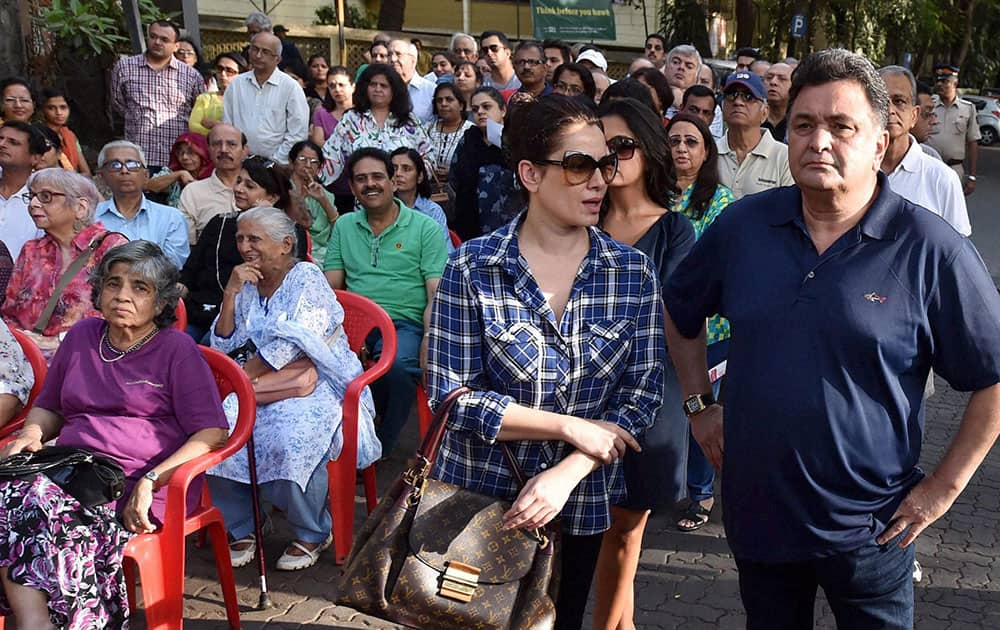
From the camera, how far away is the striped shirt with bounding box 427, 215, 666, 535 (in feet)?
8.48

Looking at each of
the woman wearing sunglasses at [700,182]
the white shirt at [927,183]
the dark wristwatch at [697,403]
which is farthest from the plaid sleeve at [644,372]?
the white shirt at [927,183]

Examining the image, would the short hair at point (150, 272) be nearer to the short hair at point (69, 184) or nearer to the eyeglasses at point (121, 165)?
the short hair at point (69, 184)

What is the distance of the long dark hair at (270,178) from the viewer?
588 centimetres

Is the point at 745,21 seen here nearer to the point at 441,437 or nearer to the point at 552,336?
the point at 552,336

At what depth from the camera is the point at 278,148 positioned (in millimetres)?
8734

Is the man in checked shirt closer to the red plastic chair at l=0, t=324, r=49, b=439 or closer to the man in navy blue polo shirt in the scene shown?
the red plastic chair at l=0, t=324, r=49, b=439

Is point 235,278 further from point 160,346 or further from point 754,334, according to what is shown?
point 754,334

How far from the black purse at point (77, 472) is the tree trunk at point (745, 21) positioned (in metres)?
20.4

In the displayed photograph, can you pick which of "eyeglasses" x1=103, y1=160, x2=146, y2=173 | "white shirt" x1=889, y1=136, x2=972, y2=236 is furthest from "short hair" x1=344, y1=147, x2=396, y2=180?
"white shirt" x1=889, y1=136, x2=972, y2=236

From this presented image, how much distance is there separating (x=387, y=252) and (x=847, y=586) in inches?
152

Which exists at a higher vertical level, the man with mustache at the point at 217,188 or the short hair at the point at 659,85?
the short hair at the point at 659,85

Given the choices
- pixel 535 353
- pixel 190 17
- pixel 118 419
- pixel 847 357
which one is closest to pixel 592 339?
pixel 535 353

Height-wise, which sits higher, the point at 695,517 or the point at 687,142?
the point at 687,142

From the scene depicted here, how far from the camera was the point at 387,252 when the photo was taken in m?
5.85
